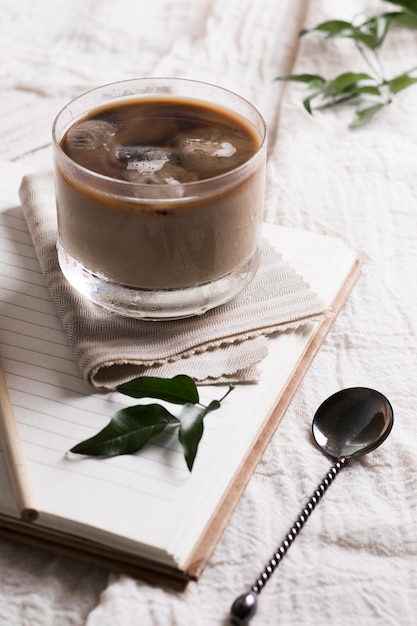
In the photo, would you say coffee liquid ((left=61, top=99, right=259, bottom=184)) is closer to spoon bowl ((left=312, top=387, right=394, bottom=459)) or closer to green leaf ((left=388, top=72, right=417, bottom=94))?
spoon bowl ((left=312, top=387, right=394, bottom=459))

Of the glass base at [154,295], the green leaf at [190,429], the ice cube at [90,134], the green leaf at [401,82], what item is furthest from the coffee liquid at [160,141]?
the green leaf at [401,82]

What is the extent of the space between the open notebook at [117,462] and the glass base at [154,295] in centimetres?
6

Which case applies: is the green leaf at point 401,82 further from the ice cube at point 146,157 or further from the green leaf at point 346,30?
the ice cube at point 146,157

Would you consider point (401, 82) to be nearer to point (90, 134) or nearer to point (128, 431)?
point (90, 134)

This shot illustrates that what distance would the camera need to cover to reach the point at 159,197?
79cm

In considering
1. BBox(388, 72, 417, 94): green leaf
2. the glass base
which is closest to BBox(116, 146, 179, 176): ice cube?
the glass base

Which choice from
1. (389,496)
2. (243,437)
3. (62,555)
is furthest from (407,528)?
(62,555)

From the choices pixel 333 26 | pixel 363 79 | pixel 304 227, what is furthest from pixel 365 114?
pixel 304 227

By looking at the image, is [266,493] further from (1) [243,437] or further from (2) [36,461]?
(2) [36,461]

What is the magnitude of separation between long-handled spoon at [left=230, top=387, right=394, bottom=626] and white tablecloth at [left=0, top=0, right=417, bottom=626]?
11mm

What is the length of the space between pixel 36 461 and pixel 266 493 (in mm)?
217

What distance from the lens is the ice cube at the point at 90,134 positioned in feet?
2.88

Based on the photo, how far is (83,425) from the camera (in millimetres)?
799

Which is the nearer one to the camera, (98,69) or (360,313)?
(360,313)
